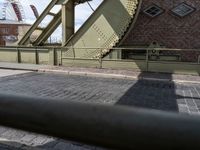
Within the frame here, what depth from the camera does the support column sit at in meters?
15.4

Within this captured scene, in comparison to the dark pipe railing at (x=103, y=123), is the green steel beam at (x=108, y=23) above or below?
above

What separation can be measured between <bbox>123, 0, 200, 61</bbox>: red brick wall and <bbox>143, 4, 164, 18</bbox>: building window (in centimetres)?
16

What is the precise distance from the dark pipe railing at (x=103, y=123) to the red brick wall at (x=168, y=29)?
575 inches

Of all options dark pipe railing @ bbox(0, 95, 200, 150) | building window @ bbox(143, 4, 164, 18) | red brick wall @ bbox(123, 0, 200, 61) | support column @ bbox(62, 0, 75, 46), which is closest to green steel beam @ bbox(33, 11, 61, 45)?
support column @ bbox(62, 0, 75, 46)

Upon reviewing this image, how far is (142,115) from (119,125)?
83 millimetres

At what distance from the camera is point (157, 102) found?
23.3ft

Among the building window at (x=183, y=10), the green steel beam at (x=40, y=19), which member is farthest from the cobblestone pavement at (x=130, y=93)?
the green steel beam at (x=40, y=19)

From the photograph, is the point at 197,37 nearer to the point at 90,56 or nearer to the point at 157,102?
the point at 90,56

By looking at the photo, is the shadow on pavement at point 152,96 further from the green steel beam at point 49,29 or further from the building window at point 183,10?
the green steel beam at point 49,29

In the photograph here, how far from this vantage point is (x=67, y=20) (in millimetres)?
Answer: 15656

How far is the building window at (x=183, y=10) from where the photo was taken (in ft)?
49.0

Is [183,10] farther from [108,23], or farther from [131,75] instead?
[131,75]

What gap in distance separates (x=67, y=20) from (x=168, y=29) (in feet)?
18.8

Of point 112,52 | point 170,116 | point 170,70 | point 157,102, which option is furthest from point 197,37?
point 170,116
